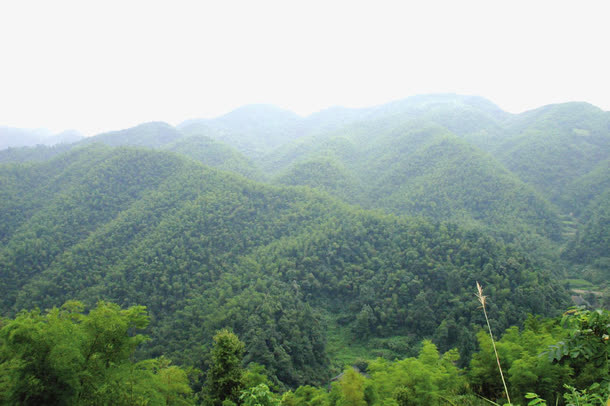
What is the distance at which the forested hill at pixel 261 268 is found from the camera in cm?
3319

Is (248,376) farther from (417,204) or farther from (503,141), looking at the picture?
(503,141)

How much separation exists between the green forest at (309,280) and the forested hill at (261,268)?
280 millimetres

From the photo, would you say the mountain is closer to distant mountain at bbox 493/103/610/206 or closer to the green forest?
the green forest

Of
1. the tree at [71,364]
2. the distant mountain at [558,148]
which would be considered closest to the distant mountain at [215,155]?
the distant mountain at [558,148]

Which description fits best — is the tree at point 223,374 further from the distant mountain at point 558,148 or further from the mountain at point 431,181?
the distant mountain at point 558,148

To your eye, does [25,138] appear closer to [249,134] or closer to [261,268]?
[249,134]

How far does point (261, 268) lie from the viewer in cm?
4475

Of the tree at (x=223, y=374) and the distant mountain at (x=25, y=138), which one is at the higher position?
the distant mountain at (x=25, y=138)

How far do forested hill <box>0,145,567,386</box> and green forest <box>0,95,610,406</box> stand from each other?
0.92 ft

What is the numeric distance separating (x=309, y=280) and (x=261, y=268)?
24.6 feet

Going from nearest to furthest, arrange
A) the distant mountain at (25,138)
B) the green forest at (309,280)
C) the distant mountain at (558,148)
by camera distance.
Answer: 1. the green forest at (309,280)
2. the distant mountain at (558,148)
3. the distant mountain at (25,138)

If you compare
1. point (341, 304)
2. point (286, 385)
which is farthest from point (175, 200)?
point (286, 385)

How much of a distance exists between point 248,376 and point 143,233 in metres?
44.5

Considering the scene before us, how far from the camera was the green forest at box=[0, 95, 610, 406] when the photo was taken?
11289 mm
